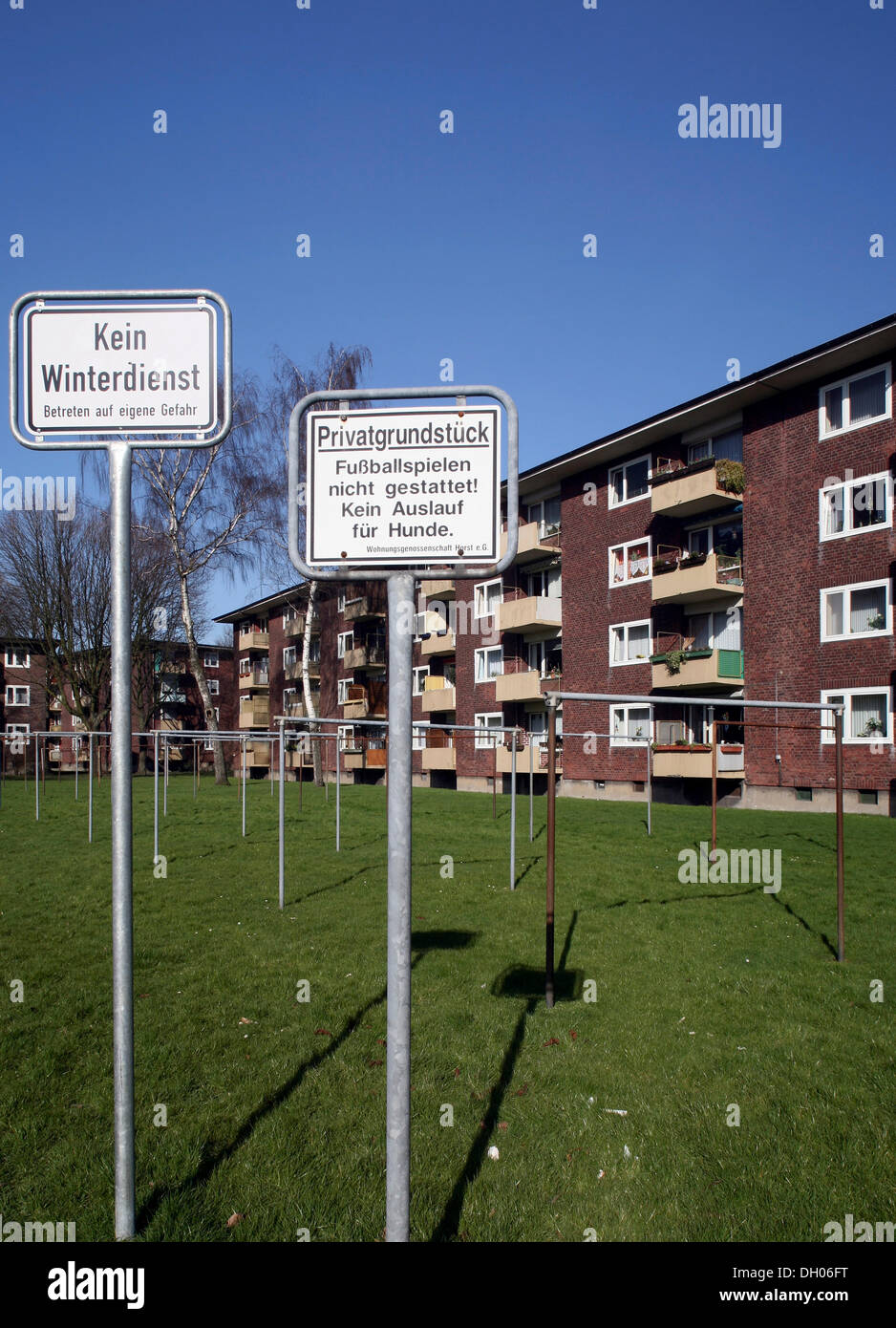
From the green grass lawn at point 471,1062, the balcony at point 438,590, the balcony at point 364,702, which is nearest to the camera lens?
the green grass lawn at point 471,1062

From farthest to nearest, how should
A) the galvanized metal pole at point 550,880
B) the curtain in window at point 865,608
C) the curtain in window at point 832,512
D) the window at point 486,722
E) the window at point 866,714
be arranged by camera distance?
the window at point 486,722 → the curtain in window at point 832,512 → the curtain in window at point 865,608 → the window at point 866,714 → the galvanized metal pole at point 550,880

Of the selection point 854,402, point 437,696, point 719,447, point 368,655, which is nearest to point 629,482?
point 719,447

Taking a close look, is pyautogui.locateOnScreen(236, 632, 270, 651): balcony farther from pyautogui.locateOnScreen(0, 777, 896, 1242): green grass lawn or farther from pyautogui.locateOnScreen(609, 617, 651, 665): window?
pyautogui.locateOnScreen(0, 777, 896, 1242): green grass lawn

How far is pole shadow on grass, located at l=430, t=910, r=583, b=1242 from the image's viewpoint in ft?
12.1

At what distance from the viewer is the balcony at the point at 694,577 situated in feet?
89.6

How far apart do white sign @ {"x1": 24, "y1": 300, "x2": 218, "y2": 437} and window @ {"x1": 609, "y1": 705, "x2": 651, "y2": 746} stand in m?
28.3

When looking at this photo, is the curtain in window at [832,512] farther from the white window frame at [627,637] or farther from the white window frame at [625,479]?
the white window frame at [627,637]

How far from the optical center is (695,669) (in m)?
27.8

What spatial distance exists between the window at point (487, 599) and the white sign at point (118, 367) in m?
35.8

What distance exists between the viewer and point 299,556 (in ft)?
8.68

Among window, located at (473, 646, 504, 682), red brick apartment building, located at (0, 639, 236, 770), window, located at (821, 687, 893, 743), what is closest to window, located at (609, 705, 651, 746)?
window, located at (821, 687, 893, 743)

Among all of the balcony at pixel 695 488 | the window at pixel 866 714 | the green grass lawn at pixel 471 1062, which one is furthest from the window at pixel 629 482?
the green grass lawn at pixel 471 1062

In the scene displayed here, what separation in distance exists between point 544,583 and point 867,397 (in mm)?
15880

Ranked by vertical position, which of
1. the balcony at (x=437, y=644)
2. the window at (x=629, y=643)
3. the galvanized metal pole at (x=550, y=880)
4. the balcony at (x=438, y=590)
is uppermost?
the balcony at (x=438, y=590)
